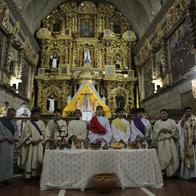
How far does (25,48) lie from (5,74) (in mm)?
3960

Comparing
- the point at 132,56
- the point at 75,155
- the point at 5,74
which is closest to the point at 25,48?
the point at 5,74

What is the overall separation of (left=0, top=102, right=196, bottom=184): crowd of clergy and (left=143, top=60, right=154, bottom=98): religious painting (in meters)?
8.95

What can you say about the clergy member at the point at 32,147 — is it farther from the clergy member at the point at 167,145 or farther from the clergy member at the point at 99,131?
the clergy member at the point at 167,145

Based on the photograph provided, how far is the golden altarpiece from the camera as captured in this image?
17.2 meters

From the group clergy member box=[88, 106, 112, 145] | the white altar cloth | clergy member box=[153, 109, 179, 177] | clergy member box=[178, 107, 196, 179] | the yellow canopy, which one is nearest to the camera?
the white altar cloth

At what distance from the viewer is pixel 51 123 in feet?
18.4

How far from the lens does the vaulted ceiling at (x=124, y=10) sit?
15692 mm

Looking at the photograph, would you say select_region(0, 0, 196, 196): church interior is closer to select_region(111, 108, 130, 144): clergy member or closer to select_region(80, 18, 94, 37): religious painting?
select_region(80, 18, 94, 37): religious painting

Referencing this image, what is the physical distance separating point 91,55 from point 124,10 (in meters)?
4.80

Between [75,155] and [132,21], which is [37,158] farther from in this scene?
[132,21]

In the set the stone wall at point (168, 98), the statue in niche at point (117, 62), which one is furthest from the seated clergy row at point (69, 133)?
the statue in niche at point (117, 62)

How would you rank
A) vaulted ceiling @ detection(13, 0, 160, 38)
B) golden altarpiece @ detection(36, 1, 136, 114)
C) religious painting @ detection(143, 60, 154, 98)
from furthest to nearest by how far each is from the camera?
golden altarpiece @ detection(36, 1, 136, 114) < vaulted ceiling @ detection(13, 0, 160, 38) < religious painting @ detection(143, 60, 154, 98)

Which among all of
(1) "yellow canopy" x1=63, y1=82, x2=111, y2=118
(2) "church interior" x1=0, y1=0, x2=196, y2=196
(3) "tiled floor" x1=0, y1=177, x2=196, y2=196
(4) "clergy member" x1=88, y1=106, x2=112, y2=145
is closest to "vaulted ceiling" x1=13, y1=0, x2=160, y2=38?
(2) "church interior" x1=0, y1=0, x2=196, y2=196

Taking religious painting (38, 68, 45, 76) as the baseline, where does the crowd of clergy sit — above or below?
below
